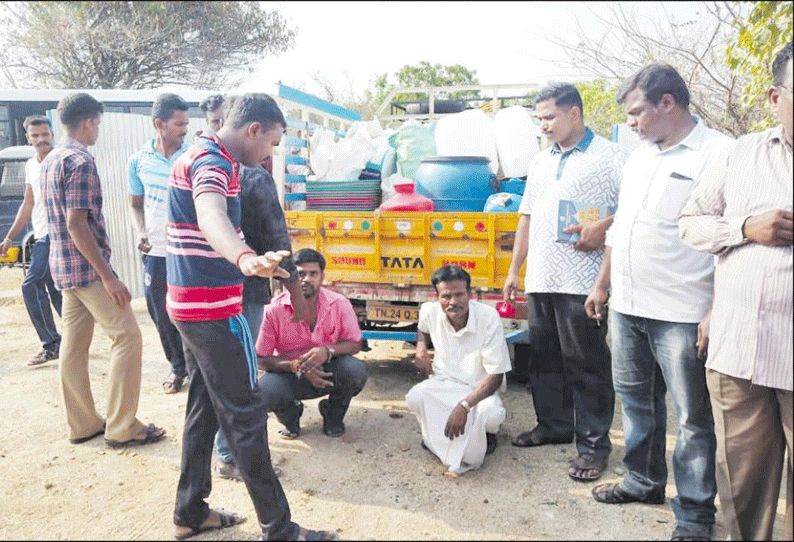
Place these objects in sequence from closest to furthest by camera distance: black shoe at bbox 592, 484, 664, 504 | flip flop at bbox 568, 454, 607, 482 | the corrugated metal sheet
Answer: black shoe at bbox 592, 484, 664, 504 → flip flop at bbox 568, 454, 607, 482 → the corrugated metal sheet

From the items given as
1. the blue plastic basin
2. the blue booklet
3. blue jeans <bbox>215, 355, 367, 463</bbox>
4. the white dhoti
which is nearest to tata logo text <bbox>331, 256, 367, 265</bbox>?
the blue plastic basin

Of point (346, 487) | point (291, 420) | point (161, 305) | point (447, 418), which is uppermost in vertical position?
Result: point (161, 305)

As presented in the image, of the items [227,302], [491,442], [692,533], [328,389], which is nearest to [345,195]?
[328,389]

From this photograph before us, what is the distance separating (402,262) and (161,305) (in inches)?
69.7

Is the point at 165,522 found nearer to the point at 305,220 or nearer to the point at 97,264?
the point at 97,264

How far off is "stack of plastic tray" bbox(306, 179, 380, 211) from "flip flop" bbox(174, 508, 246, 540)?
261 centimetres

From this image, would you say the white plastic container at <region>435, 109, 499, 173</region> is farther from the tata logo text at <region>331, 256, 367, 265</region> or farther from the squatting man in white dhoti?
the squatting man in white dhoti

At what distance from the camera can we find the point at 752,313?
2049 millimetres

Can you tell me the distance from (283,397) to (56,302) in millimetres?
3393

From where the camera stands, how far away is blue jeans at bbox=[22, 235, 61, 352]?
215 inches

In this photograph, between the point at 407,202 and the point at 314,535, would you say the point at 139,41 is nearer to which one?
the point at 314,535

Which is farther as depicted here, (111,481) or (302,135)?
(302,135)

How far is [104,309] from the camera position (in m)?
3.58

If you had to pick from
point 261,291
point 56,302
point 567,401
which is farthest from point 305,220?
point 56,302
